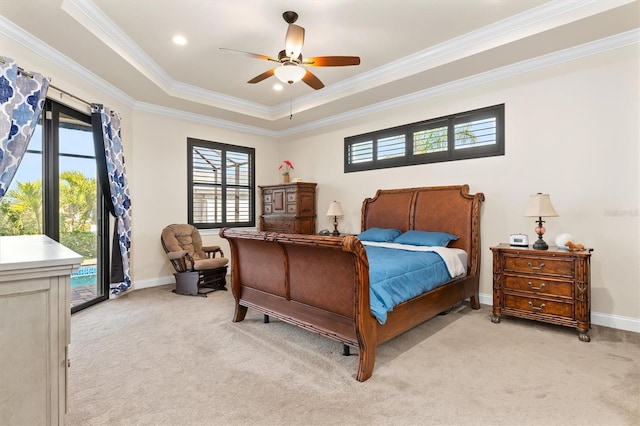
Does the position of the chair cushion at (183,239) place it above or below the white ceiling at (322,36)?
below

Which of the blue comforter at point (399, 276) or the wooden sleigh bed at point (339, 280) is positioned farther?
the blue comforter at point (399, 276)

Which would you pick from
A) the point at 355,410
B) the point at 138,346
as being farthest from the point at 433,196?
the point at 138,346

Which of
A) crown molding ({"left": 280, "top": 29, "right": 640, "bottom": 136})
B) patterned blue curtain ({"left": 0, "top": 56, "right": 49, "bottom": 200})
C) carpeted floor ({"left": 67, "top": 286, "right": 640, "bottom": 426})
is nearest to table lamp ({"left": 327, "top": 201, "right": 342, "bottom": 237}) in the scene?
crown molding ({"left": 280, "top": 29, "right": 640, "bottom": 136})

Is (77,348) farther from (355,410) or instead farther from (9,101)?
(355,410)

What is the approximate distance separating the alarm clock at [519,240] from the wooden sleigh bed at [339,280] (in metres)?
0.50

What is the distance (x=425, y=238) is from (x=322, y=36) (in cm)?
269

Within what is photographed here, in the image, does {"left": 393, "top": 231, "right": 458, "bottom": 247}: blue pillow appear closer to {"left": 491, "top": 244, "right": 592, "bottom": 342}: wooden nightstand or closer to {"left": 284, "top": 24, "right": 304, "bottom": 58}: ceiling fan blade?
{"left": 491, "top": 244, "right": 592, "bottom": 342}: wooden nightstand

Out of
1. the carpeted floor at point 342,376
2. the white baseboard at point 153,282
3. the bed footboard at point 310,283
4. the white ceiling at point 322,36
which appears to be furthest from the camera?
the white baseboard at point 153,282

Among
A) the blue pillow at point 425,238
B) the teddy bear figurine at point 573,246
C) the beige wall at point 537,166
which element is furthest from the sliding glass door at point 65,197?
the teddy bear figurine at point 573,246

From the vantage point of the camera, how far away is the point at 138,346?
2910 millimetres

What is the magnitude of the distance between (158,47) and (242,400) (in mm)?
3809

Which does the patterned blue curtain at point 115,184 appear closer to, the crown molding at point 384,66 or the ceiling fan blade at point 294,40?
the crown molding at point 384,66

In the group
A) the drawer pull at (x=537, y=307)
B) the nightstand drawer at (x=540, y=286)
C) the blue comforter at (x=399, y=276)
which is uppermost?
the blue comforter at (x=399, y=276)

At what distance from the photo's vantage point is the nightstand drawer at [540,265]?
10.2 ft
